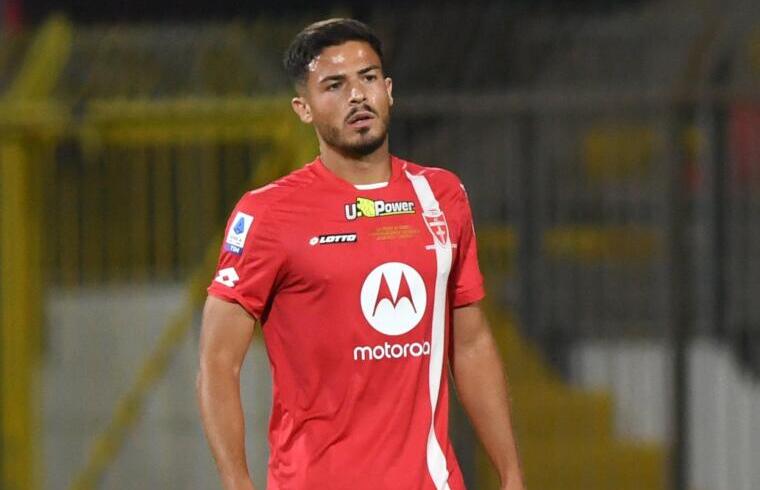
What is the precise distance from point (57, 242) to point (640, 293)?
283 cm

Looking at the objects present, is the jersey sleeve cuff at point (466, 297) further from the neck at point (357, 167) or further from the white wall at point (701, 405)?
the white wall at point (701, 405)

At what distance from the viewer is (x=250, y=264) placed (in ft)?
13.5

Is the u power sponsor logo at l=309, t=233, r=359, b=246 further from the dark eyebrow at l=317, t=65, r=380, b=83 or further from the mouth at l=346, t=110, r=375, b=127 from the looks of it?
the dark eyebrow at l=317, t=65, r=380, b=83

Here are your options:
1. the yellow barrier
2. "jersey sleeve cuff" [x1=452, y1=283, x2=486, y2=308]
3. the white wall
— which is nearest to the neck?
"jersey sleeve cuff" [x1=452, y1=283, x2=486, y2=308]

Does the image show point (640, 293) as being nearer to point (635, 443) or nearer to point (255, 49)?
point (635, 443)

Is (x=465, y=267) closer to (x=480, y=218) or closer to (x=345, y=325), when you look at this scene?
(x=345, y=325)

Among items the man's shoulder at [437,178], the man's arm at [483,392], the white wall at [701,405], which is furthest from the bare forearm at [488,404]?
the white wall at [701,405]

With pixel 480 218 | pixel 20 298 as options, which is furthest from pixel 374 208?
pixel 20 298

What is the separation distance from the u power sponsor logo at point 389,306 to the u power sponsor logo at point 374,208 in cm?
14

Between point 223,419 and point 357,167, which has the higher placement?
point 357,167

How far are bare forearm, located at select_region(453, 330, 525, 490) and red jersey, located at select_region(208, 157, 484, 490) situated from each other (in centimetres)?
21

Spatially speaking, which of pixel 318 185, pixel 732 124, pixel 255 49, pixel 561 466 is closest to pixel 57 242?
pixel 255 49

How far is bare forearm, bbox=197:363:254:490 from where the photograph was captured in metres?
4.09

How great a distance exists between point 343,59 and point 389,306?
0.60 m
